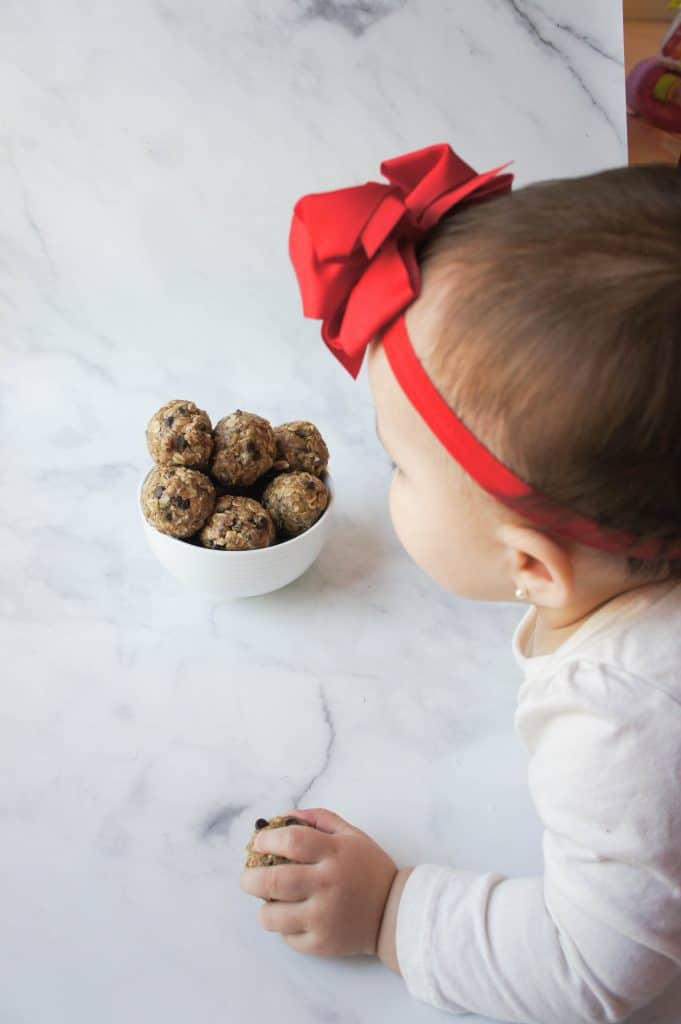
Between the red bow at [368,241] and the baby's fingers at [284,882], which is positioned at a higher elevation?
the red bow at [368,241]

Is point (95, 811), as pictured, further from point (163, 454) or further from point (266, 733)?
point (163, 454)

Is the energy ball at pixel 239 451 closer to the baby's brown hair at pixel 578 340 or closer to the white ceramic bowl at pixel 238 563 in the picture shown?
the white ceramic bowl at pixel 238 563

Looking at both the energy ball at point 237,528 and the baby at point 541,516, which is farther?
the energy ball at point 237,528

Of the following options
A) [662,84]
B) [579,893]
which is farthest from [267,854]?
[662,84]

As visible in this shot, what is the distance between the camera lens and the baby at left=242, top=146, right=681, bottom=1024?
41cm

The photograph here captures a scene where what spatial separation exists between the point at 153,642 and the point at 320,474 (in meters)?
0.18

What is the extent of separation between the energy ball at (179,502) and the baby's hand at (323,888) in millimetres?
223

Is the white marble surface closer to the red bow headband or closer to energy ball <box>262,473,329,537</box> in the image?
energy ball <box>262,473,329,537</box>

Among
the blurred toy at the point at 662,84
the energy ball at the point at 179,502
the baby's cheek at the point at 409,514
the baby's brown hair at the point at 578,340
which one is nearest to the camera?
the baby's brown hair at the point at 578,340

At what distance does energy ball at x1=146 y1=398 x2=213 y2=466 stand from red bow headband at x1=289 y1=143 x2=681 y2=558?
0.74 ft

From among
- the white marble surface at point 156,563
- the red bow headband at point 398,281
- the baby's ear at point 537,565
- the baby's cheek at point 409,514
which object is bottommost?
the white marble surface at point 156,563

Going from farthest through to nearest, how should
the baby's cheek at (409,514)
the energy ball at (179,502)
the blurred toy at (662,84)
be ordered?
the blurred toy at (662,84)
the energy ball at (179,502)
the baby's cheek at (409,514)

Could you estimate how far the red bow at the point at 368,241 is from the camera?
18.4 inches

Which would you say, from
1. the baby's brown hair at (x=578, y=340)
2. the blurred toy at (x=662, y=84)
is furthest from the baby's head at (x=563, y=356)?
the blurred toy at (x=662, y=84)
